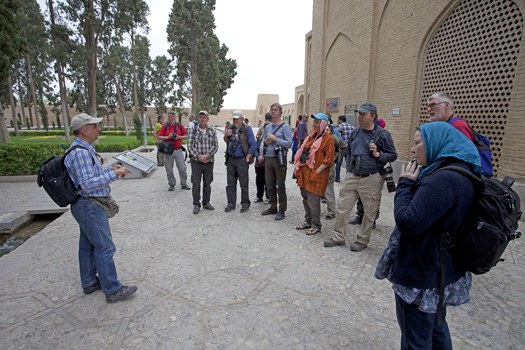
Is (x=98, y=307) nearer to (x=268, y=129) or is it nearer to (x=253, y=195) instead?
(x=268, y=129)

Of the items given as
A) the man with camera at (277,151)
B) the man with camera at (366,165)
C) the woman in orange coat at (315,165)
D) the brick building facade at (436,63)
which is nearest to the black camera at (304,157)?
the woman in orange coat at (315,165)

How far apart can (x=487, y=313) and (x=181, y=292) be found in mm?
2996

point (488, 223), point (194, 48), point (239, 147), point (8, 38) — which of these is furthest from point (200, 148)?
point (194, 48)

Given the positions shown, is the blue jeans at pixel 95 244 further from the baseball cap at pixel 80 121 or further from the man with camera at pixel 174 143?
the man with camera at pixel 174 143

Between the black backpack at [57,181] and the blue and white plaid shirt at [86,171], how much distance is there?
53 mm

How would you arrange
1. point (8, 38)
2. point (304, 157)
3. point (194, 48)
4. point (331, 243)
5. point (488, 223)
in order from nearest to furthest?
point (488, 223) → point (331, 243) → point (304, 157) → point (8, 38) → point (194, 48)

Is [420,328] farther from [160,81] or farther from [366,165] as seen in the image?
[160,81]

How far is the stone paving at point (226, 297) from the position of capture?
2.40 meters

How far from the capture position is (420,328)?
166cm

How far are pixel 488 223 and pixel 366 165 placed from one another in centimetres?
246

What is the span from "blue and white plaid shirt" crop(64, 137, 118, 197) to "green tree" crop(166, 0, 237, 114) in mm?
25767

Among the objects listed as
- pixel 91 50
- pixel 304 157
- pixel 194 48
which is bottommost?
pixel 304 157

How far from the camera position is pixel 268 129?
532cm

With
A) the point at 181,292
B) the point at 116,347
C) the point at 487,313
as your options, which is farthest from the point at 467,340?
the point at 116,347
